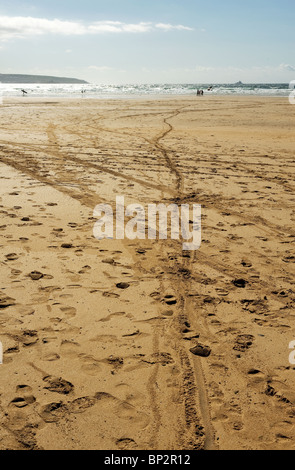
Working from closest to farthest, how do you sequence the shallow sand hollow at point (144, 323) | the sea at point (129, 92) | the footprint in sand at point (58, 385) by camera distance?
1. the shallow sand hollow at point (144, 323)
2. the footprint in sand at point (58, 385)
3. the sea at point (129, 92)

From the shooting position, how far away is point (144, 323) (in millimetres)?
3148

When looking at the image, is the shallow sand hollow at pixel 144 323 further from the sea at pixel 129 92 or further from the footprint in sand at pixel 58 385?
the sea at pixel 129 92

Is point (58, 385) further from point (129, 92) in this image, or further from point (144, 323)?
point (129, 92)

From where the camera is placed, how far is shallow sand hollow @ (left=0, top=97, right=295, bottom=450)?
7.32 ft

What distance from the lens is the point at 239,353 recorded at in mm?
2838

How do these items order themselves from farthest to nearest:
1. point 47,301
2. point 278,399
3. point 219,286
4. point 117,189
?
point 117,189 < point 219,286 < point 47,301 < point 278,399

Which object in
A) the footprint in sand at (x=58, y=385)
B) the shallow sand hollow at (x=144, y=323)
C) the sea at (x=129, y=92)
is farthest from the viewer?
the sea at (x=129, y=92)

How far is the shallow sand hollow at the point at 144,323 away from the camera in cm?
223

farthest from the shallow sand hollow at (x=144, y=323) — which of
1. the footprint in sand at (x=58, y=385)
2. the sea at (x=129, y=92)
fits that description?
the sea at (x=129, y=92)

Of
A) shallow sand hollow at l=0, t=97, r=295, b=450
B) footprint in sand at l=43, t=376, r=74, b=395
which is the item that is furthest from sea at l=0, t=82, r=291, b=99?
footprint in sand at l=43, t=376, r=74, b=395

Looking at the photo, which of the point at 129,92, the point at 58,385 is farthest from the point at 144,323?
the point at 129,92
